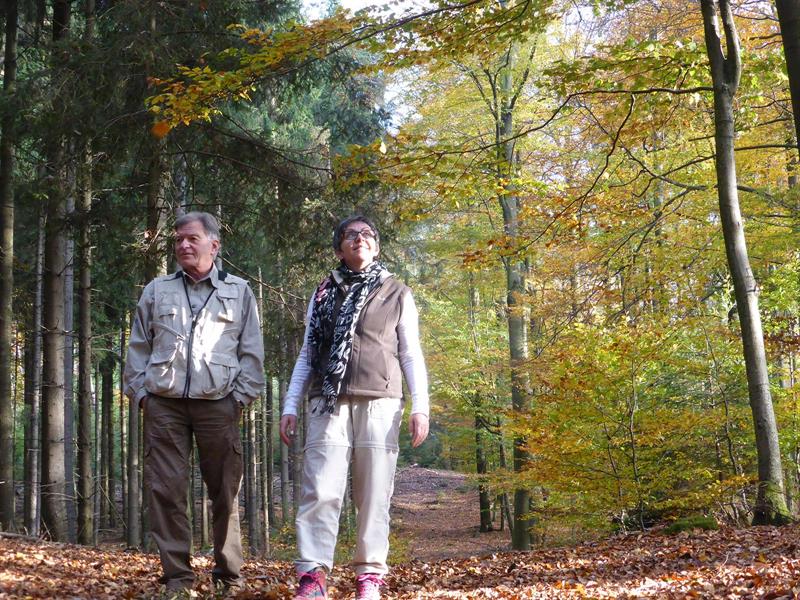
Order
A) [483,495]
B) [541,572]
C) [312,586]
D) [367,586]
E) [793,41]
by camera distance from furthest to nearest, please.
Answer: [483,495]
[541,572]
[793,41]
[367,586]
[312,586]

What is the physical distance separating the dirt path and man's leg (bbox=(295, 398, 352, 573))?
11637 mm

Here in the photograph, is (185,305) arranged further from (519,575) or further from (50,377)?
(50,377)

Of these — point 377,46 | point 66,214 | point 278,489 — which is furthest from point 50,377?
point 278,489

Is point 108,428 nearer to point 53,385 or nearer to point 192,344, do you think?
point 53,385

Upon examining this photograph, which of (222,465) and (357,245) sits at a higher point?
(357,245)

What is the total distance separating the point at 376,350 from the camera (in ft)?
13.1

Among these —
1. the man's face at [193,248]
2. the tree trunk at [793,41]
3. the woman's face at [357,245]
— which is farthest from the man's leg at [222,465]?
the tree trunk at [793,41]

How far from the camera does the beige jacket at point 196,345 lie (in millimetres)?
4137

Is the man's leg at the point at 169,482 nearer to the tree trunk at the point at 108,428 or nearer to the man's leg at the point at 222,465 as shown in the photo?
the man's leg at the point at 222,465

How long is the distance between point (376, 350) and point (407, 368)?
0.70ft

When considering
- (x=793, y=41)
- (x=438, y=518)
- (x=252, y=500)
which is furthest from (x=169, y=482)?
(x=438, y=518)

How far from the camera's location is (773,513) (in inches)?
274

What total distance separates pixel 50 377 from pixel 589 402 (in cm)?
685

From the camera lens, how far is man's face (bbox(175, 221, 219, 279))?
4.29 m
